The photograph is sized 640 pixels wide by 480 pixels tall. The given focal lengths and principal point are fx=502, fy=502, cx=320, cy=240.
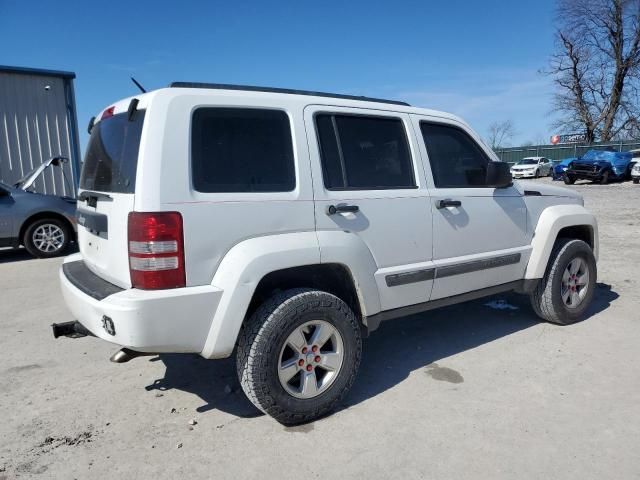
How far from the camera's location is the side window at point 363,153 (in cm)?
323

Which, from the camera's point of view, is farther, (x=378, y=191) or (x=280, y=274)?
(x=378, y=191)

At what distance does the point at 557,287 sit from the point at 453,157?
1.67 meters

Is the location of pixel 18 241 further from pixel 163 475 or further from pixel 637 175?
pixel 637 175

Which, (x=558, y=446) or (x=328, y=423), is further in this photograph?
(x=328, y=423)

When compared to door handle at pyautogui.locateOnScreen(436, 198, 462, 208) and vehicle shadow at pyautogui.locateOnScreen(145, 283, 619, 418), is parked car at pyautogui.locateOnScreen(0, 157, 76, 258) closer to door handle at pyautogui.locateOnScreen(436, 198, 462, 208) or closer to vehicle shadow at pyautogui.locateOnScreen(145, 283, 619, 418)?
vehicle shadow at pyautogui.locateOnScreen(145, 283, 619, 418)

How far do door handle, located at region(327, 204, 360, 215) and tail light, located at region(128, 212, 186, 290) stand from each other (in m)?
0.93

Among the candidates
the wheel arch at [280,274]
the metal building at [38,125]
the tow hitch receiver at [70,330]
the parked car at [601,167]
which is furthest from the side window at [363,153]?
the parked car at [601,167]

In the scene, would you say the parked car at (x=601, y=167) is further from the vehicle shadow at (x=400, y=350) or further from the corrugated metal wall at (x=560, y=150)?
the vehicle shadow at (x=400, y=350)

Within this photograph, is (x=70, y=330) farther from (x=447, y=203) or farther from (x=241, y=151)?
(x=447, y=203)

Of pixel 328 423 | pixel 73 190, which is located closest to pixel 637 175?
pixel 73 190

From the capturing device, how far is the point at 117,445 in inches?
113

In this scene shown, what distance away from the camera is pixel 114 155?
3051mm

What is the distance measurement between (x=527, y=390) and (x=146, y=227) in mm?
2699

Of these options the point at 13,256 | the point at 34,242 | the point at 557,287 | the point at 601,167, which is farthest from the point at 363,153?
the point at 601,167
